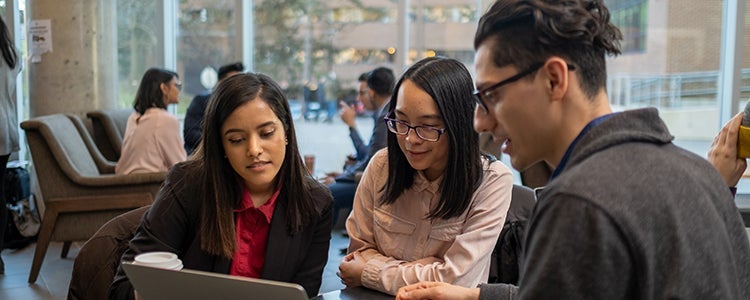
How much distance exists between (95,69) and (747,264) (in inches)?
210

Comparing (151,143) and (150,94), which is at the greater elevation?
(150,94)

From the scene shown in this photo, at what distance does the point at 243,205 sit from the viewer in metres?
1.97

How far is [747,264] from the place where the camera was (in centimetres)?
107

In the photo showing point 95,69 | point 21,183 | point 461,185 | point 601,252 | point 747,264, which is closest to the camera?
point 601,252

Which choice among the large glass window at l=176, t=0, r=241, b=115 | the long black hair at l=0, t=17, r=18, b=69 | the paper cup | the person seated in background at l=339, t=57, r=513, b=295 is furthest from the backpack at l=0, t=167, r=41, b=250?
the paper cup

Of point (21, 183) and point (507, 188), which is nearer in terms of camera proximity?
point (507, 188)

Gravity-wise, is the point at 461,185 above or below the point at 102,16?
below

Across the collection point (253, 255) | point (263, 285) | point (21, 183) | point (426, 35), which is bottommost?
point (21, 183)

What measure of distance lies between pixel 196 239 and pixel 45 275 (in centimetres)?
299

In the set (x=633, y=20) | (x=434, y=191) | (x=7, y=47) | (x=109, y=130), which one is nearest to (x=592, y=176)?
(x=434, y=191)

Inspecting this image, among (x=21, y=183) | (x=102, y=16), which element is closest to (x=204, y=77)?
(x=102, y=16)

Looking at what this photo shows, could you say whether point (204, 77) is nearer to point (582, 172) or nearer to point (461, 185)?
point (461, 185)

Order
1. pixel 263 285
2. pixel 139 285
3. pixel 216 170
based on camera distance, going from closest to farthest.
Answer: pixel 263 285 < pixel 139 285 < pixel 216 170

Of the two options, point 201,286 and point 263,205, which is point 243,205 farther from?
point 201,286
